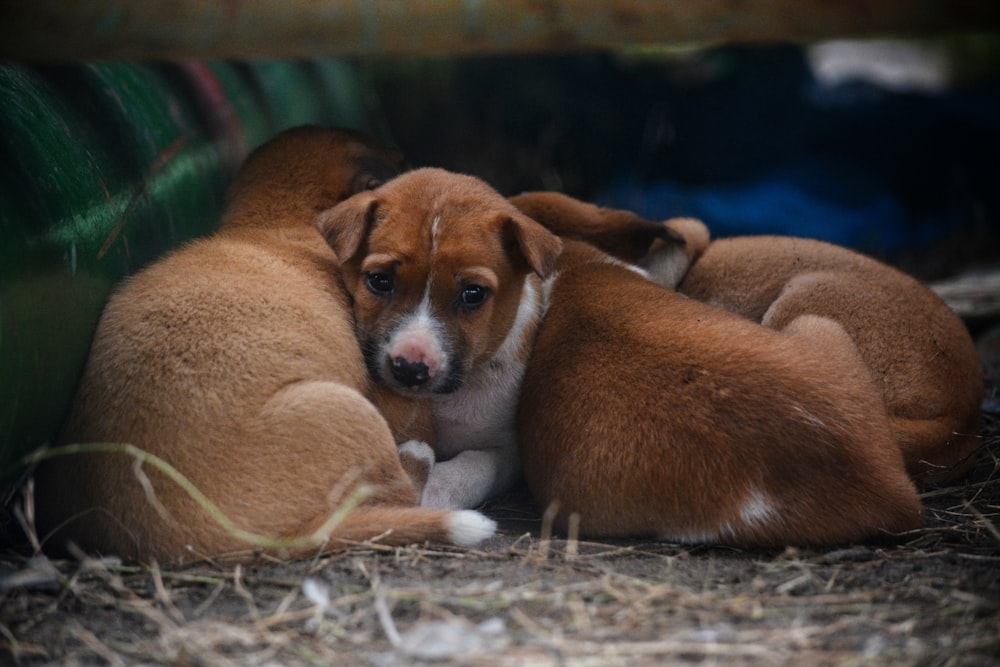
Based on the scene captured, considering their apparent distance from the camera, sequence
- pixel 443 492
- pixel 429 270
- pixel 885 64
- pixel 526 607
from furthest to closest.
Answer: pixel 885 64 → pixel 443 492 → pixel 429 270 → pixel 526 607

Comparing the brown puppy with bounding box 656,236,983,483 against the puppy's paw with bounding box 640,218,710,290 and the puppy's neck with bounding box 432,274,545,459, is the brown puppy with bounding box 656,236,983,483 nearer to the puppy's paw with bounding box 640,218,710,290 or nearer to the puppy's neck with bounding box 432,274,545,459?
the puppy's paw with bounding box 640,218,710,290

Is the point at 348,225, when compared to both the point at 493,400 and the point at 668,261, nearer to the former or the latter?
the point at 493,400

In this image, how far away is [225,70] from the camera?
709 cm

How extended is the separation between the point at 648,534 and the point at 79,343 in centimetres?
245

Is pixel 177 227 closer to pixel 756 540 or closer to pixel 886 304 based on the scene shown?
pixel 756 540

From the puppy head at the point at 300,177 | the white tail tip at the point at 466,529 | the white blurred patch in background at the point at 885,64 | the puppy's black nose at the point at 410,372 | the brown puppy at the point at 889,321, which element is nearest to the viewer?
the white tail tip at the point at 466,529

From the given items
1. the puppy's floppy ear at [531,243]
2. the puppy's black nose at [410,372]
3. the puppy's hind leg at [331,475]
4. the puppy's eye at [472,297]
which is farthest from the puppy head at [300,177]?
the puppy's hind leg at [331,475]

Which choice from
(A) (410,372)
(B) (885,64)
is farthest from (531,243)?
(B) (885,64)

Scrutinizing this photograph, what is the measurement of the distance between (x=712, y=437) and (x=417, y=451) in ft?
4.53

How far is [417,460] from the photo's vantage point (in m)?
4.64

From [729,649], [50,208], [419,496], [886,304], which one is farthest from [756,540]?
[50,208]

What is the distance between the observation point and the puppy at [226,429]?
3738mm

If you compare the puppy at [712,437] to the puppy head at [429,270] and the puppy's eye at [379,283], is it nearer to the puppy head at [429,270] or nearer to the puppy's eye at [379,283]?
the puppy head at [429,270]

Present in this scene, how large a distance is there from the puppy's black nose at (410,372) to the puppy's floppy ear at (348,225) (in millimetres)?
545
